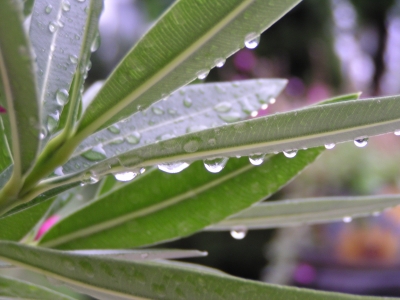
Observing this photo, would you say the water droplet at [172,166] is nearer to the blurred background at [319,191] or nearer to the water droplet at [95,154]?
the water droplet at [95,154]

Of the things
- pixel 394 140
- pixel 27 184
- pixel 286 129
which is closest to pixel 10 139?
pixel 27 184

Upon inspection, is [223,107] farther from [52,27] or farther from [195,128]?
[52,27]

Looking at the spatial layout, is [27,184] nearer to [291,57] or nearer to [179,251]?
[179,251]

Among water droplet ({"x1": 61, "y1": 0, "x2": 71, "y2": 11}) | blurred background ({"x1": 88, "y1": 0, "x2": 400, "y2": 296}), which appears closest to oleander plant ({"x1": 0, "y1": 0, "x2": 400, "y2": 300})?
water droplet ({"x1": 61, "y1": 0, "x2": 71, "y2": 11})

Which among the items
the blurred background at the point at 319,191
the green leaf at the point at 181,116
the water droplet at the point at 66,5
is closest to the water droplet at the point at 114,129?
the green leaf at the point at 181,116

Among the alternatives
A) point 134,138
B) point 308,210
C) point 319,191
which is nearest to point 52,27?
point 134,138

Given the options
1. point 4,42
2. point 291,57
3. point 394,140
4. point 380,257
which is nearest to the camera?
point 4,42

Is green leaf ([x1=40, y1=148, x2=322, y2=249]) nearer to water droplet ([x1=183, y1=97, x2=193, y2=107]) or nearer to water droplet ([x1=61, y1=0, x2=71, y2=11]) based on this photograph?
water droplet ([x1=183, y1=97, x2=193, y2=107])
